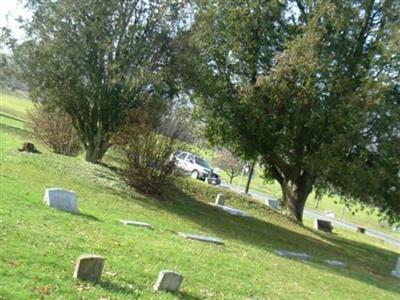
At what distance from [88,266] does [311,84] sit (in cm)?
1696

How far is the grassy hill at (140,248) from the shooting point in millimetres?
8547

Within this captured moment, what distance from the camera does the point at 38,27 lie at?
76.6 feet

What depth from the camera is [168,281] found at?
898 cm

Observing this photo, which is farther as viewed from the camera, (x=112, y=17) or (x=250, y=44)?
(x=250, y=44)

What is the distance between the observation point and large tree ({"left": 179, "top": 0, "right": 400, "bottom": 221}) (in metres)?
23.1

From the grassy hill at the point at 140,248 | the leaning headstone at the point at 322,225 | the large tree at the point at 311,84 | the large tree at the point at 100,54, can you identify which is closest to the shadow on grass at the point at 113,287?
the grassy hill at the point at 140,248

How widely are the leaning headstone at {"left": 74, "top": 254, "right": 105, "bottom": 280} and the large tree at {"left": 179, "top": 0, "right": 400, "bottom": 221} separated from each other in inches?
582

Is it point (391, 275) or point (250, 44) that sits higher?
point (250, 44)

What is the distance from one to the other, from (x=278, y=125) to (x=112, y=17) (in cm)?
843

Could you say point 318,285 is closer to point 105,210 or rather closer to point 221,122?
point 105,210

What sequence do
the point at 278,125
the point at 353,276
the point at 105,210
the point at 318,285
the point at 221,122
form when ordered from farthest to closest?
1. the point at 221,122
2. the point at 278,125
3. the point at 353,276
4. the point at 105,210
5. the point at 318,285

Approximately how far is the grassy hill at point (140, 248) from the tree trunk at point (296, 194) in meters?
5.06

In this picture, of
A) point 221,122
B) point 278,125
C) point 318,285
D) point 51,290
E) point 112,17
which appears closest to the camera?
point 51,290

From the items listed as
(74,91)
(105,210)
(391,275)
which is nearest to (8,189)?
(105,210)
